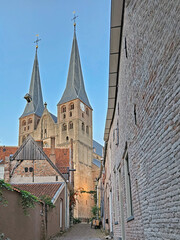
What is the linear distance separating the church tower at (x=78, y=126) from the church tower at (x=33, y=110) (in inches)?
248

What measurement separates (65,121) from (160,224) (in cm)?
5167

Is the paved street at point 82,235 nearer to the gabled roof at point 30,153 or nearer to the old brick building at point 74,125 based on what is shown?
the gabled roof at point 30,153

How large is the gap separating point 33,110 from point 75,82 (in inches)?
467

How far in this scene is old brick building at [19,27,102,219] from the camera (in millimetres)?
50781

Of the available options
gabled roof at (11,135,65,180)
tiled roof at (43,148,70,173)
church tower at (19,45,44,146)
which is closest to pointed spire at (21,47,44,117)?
church tower at (19,45,44,146)

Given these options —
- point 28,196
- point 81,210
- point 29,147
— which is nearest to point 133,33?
point 28,196

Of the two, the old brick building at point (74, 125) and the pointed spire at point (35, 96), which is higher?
the pointed spire at point (35, 96)

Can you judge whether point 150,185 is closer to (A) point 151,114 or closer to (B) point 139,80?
(A) point 151,114

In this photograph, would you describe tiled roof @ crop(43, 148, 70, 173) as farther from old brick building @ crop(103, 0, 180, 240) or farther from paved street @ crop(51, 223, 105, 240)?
old brick building @ crop(103, 0, 180, 240)

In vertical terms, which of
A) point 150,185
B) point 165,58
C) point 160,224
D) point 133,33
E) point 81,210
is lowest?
point 81,210

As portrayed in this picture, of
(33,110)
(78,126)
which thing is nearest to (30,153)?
(78,126)

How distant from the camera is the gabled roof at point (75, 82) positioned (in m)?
56.8

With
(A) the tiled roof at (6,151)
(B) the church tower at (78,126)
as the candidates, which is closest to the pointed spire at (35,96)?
(B) the church tower at (78,126)

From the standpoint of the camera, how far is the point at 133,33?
5.72 m
